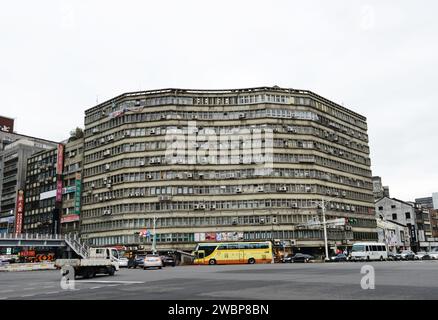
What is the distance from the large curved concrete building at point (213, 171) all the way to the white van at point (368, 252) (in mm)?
11382

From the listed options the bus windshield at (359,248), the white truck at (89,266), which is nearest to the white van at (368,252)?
the bus windshield at (359,248)

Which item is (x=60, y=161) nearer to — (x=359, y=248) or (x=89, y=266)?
(x=359, y=248)

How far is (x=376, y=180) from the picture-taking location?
→ 123 metres

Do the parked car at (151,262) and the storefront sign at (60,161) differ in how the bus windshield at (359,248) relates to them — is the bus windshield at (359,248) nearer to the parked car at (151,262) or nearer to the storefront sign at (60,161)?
the parked car at (151,262)

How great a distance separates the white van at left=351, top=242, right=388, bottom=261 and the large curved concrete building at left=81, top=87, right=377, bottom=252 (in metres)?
11.4

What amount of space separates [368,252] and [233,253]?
18769mm

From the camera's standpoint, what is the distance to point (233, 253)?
56688mm

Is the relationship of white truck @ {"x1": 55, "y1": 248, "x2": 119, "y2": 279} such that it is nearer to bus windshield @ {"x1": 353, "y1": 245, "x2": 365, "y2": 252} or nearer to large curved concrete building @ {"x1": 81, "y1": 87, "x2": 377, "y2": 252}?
bus windshield @ {"x1": 353, "y1": 245, "x2": 365, "y2": 252}

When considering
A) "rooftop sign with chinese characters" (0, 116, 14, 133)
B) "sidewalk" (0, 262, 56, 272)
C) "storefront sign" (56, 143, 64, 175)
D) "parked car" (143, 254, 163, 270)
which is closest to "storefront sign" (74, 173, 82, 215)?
"storefront sign" (56, 143, 64, 175)

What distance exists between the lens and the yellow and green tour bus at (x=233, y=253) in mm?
56281

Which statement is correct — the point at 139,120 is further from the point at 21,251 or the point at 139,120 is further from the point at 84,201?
the point at 21,251
